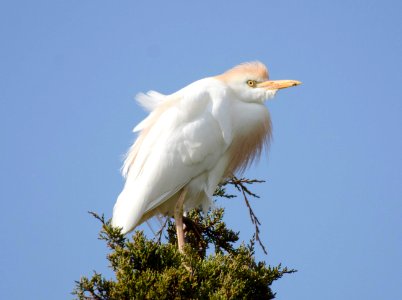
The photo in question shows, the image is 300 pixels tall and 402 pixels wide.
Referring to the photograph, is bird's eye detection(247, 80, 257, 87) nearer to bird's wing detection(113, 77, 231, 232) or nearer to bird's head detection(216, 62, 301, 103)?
bird's head detection(216, 62, 301, 103)

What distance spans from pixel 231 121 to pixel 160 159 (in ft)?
2.77

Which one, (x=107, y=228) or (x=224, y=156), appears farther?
(x=224, y=156)

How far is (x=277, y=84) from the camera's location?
7.29m

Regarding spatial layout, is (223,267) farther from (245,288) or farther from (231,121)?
(231,121)

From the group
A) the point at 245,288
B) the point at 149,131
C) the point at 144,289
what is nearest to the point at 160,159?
the point at 149,131

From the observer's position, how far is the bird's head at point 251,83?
7324 mm

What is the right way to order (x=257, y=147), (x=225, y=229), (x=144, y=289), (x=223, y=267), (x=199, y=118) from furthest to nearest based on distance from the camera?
1. (x=257, y=147)
2. (x=199, y=118)
3. (x=225, y=229)
4. (x=223, y=267)
5. (x=144, y=289)

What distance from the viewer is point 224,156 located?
284 inches

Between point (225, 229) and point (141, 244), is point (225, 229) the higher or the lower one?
the higher one

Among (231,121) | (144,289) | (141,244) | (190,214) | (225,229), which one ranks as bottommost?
(144,289)

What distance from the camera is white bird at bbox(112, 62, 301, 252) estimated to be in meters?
6.79

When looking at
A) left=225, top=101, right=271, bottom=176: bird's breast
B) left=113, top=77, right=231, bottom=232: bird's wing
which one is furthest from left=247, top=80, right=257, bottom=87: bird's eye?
left=113, top=77, right=231, bottom=232: bird's wing

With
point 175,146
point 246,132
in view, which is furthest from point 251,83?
point 175,146

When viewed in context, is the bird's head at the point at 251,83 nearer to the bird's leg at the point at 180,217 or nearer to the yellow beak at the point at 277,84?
the yellow beak at the point at 277,84
